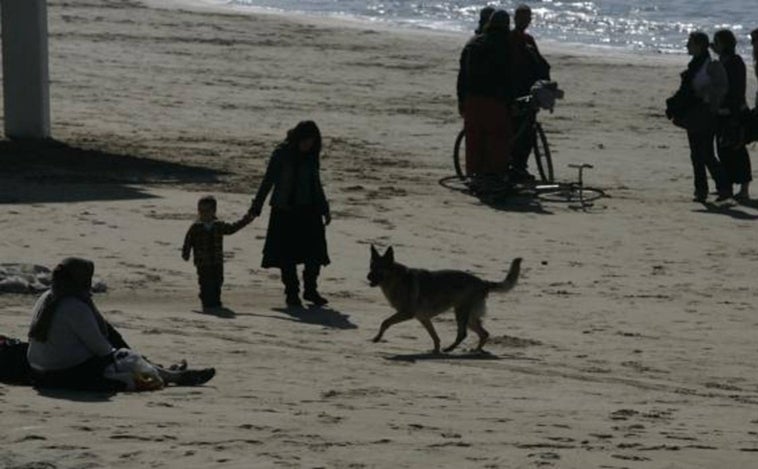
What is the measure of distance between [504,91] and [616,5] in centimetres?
3169

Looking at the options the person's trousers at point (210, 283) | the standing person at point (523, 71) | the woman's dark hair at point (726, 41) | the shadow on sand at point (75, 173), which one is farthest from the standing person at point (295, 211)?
the woman's dark hair at point (726, 41)

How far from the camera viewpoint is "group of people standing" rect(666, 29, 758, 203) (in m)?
20.1

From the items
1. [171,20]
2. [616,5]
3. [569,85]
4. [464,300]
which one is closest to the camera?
[464,300]

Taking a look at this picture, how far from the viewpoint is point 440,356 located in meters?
13.0

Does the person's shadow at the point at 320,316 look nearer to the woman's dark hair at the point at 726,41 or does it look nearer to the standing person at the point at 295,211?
the standing person at the point at 295,211

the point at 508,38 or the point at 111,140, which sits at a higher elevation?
the point at 508,38

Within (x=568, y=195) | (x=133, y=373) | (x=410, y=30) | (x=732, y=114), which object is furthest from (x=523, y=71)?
(x=410, y=30)

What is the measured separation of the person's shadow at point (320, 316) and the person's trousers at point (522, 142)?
20.2 feet

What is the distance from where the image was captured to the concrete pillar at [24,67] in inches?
861

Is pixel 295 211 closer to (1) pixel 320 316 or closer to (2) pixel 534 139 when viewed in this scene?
(1) pixel 320 316

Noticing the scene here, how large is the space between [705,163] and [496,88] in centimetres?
222

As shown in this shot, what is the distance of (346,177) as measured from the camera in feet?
69.1

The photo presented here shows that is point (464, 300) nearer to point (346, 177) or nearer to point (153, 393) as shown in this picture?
point (153, 393)

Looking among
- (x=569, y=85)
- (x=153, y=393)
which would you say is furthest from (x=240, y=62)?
(x=153, y=393)
